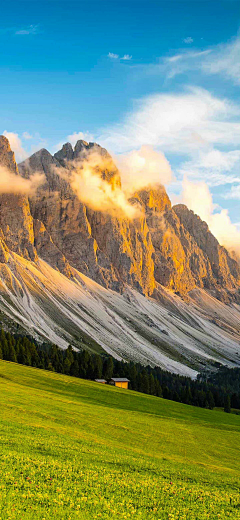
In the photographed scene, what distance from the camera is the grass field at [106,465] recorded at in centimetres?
1520

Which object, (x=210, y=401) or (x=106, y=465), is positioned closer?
(x=106, y=465)

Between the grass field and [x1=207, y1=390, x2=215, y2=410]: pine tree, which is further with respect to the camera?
[x1=207, y1=390, x2=215, y2=410]: pine tree

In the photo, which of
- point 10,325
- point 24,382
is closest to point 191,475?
point 24,382

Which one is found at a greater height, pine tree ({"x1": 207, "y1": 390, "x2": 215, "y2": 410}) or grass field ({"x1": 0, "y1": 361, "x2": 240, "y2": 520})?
grass field ({"x1": 0, "y1": 361, "x2": 240, "y2": 520})

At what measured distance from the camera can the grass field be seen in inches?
599

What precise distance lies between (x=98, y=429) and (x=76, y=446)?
34.7 feet

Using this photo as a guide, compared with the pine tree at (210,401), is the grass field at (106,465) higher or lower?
higher

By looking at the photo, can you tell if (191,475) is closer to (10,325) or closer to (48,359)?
(48,359)

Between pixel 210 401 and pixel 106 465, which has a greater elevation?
pixel 106 465

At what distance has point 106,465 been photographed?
75.2ft

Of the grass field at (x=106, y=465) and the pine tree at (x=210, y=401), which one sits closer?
the grass field at (x=106, y=465)

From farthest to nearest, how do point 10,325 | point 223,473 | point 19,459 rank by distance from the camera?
point 10,325 < point 223,473 < point 19,459

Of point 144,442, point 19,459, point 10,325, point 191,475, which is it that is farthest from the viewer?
point 10,325

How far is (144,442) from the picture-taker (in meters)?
36.0
